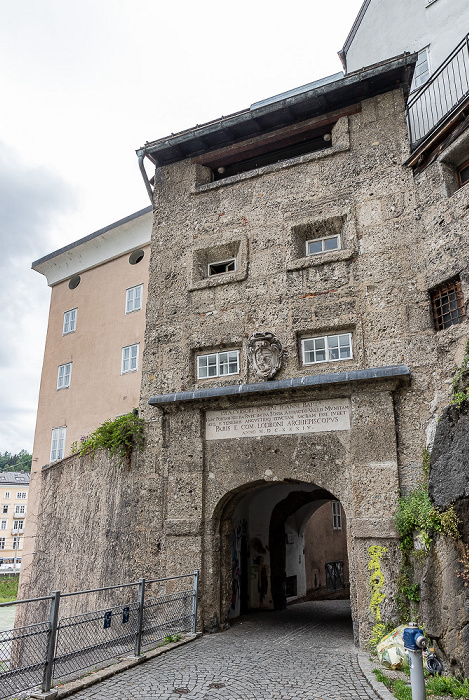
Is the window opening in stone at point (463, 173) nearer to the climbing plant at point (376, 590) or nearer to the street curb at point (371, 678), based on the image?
the climbing plant at point (376, 590)

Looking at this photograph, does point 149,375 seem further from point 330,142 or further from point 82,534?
point 330,142

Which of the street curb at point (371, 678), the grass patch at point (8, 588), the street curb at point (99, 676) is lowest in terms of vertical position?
the grass patch at point (8, 588)

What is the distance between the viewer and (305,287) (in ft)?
34.0


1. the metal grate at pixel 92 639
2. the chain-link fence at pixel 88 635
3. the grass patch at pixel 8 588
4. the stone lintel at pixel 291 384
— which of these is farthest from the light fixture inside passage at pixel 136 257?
the grass patch at pixel 8 588

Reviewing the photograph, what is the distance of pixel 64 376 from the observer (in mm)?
19312

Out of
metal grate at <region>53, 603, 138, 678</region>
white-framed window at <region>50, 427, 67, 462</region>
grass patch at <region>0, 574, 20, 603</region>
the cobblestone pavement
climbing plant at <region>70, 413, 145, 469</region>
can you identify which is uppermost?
white-framed window at <region>50, 427, 67, 462</region>

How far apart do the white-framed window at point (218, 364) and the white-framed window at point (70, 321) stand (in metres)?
10.0

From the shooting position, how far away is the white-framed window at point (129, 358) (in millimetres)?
17156

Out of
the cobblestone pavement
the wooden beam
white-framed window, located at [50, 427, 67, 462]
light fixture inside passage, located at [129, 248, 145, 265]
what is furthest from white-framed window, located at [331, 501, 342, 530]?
the wooden beam

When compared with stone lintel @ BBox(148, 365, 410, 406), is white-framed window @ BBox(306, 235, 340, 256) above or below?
above

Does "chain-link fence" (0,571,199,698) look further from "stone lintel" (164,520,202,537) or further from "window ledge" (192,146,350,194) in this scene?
"window ledge" (192,146,350,194)

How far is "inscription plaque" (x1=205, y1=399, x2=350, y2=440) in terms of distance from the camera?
→ 9.30m

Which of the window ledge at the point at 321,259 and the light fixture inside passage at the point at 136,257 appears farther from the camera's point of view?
the light fixture inside passage at the point at 136,257

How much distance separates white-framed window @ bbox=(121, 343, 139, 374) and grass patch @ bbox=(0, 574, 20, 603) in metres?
21.6
